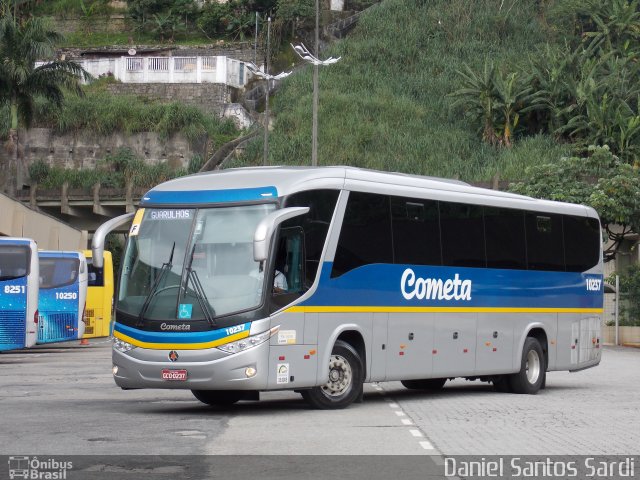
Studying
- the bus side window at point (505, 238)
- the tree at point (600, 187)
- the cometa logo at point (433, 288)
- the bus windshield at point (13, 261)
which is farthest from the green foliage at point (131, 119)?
the cometa logo at point (433, 288)

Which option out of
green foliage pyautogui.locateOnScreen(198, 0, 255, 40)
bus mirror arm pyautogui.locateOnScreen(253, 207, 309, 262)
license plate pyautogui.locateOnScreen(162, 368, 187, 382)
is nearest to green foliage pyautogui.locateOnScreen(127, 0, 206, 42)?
green foliage pyautogui.locateOnScreen(198, 0, 255, 40)

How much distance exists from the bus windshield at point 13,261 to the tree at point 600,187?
23.3 meters

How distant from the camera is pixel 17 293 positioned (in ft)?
102

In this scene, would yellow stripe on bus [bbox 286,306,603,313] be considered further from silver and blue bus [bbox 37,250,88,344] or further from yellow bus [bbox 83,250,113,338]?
yellow bus [bbox 83,250,113,338]

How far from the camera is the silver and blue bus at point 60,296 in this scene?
38.4 metres

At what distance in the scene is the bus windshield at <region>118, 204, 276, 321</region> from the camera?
672 inches

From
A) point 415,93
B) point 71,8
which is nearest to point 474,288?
point 415,93

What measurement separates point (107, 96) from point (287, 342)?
62.3 meters

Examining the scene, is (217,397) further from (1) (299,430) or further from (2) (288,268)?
(1) (299,430)

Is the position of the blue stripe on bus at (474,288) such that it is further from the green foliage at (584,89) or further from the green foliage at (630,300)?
the green foliage at (584,89)

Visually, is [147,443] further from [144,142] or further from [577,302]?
[144,142]

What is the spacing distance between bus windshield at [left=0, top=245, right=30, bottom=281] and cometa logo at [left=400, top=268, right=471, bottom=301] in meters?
13.7

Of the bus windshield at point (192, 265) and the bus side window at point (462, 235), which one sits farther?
the bus side window at point (462, 235)

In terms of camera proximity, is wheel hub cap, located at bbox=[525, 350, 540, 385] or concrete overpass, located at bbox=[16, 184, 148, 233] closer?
wheel hub cap, located at bbox=[525, 350, 540, 385]
